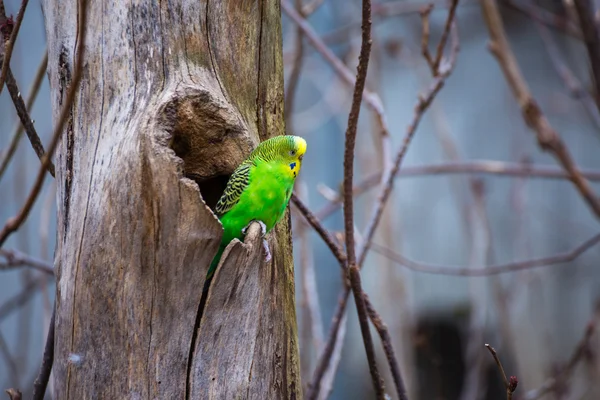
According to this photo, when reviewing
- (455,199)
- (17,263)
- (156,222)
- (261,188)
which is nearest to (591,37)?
(261,188)

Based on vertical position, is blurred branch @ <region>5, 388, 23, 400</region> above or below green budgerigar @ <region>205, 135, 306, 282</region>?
below

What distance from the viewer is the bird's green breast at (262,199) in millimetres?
1817

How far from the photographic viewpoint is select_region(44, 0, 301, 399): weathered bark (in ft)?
4.99

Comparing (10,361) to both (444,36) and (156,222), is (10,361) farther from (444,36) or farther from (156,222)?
(444,36)

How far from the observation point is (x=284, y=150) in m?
1.84

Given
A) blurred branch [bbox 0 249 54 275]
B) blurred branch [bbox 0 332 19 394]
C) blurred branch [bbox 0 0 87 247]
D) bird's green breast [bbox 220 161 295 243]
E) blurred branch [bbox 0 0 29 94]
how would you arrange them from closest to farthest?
blurred branch [bbox 0 0 87 247] < blurred branch [bbox 0 0 29 94] < bird's green breast [bbox 220 161 295 243] < blurred branch [bbox 0 249 54 275] < blurred branch [bbox 0 332 19 394]

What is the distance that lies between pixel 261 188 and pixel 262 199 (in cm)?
4

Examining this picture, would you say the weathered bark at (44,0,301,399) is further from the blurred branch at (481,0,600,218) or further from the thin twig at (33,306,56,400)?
the blurred branch at (481,0,600,218)

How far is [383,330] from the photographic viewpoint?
1925 millimetres

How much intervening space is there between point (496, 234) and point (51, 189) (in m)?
4.27

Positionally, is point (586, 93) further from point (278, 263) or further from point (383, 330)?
point (278, 263)

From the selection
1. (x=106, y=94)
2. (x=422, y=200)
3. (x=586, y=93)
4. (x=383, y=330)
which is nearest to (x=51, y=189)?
(x=106, y=94)

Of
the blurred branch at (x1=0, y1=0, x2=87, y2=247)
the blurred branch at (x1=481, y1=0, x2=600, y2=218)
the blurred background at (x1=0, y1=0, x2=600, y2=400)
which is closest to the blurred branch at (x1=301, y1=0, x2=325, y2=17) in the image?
the blurred branch at (x1=481, y1=0, x2=600, y2=218)

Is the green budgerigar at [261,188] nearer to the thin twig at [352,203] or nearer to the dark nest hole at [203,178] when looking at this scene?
the dark nest hole at [203,178]
